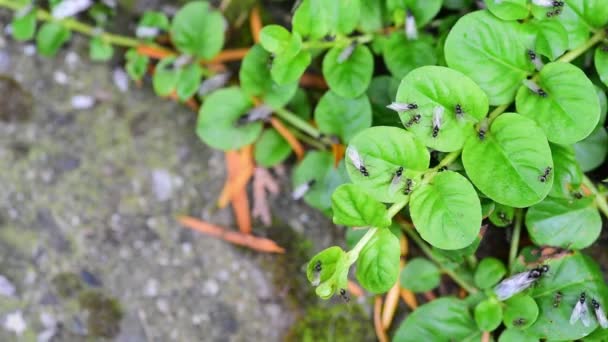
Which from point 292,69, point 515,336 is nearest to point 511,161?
point 515,336

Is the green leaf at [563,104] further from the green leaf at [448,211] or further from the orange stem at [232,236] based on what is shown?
the orange stem at [232,236]

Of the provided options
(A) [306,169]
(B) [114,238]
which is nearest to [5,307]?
(B) [114,238]

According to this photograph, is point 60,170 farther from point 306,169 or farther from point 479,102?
point 479,102

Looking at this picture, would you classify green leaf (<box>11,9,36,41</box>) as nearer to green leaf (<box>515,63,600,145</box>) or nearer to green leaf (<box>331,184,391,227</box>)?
green leaf (<box>331,184,391,227</box>)

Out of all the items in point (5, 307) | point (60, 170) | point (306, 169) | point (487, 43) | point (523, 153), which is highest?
point (487, 43)

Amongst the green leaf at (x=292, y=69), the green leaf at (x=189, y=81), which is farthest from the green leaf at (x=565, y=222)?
the green leaf at (x=189, y=81)

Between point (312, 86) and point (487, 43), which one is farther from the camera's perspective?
point (312, 86)

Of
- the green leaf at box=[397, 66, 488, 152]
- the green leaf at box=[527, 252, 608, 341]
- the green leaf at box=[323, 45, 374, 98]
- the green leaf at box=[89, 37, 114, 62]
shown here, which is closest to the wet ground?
the green leaf at box=[89, 37, 114, 62]
